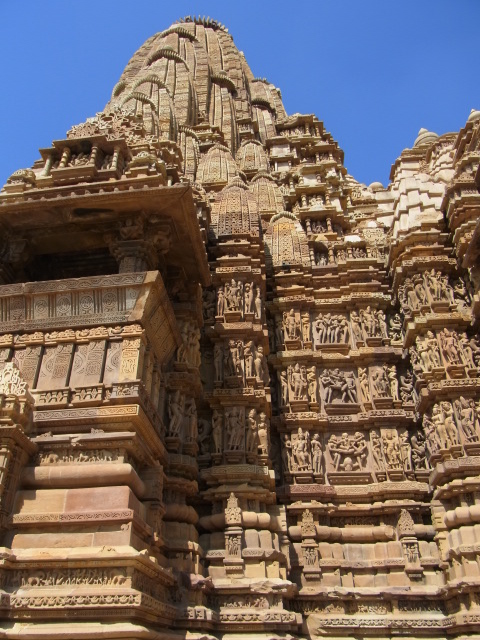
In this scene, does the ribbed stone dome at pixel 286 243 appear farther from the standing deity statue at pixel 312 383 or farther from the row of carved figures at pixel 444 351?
the row of carved figures at pixel 444 351

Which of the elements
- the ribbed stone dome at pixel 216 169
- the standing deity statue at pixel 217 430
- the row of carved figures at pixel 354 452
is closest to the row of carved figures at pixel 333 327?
the row of carved figures at pixel 354 452

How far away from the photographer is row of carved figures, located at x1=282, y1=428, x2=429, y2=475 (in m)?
12.6

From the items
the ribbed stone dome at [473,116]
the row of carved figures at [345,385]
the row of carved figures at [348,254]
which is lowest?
the row of carved figures at [345,385]

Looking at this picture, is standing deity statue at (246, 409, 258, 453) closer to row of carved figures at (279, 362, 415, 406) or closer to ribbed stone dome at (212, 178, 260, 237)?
row of carved figures at (279, 362, 415, 406)

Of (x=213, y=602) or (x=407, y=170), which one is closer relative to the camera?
(x=213, y=602)

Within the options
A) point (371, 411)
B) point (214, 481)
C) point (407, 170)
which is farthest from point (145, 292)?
point (407, 170)

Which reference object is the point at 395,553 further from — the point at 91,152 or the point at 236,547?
the point at 91,152

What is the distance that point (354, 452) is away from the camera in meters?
13.1

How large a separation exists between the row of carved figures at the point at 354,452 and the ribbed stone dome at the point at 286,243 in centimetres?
527

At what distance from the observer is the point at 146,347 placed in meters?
9.76

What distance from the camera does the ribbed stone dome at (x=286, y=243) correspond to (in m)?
16.2

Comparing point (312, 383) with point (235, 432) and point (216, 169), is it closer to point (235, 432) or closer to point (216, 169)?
point (235, 432)

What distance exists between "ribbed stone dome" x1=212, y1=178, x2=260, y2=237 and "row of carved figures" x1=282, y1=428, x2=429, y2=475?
591cm

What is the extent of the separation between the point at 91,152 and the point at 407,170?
458 inches
